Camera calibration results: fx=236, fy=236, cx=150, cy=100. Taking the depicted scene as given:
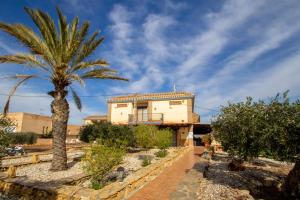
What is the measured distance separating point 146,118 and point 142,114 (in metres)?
1.00

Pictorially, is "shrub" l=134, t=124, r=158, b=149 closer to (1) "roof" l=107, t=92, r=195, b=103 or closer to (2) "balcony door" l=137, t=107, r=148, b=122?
(1) "roof" l=107, t=92, r=195, b=103

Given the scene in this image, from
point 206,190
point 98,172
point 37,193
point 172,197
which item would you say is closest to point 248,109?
point 206,190

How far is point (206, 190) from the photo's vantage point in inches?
315

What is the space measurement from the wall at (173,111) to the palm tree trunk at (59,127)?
19.1 m

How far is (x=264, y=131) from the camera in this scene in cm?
735

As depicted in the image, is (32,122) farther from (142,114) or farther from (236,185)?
(236,185)

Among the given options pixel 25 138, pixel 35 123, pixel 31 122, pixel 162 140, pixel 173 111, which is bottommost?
pixel 25 138

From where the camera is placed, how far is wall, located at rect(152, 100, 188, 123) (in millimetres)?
28672

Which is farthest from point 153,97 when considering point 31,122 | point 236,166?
point 31,122

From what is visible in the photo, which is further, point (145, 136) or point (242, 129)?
point (145, 136)

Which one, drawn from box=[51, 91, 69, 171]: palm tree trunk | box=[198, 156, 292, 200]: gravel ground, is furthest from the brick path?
box=[51, 91, 69, 171]: palm tree trunk

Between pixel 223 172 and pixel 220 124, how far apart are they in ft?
11.0

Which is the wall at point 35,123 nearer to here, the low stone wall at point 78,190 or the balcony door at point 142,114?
the balcony door at point 142,114

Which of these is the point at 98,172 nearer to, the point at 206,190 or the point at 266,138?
the point at 206,190
